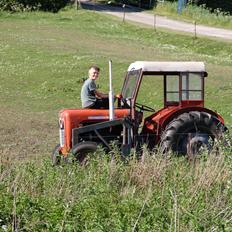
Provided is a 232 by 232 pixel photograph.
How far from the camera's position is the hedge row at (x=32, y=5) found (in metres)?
48.2

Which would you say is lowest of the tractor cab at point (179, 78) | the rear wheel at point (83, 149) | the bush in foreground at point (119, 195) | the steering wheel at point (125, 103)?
the rear wheel at point (83, 149)

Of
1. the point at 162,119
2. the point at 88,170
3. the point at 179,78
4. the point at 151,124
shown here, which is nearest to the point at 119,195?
the point at 88,170

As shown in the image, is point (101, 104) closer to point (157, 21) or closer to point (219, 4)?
point (157, 21)

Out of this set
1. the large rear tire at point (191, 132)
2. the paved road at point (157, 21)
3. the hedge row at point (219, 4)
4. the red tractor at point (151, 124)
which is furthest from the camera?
the hedge row at point (219, 4)

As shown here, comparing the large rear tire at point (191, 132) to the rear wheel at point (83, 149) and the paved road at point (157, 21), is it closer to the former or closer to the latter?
the rear wheel at point (83, 149)

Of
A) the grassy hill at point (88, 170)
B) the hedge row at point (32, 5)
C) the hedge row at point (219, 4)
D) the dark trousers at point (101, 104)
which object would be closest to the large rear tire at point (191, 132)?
the dark trousers at point (101, 104)

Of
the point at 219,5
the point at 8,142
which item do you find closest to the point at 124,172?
the point at 8,142

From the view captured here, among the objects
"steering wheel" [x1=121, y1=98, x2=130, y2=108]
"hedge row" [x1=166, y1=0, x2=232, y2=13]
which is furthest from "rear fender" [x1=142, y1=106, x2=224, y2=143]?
"hedge row" [x1=166, y1=0, x2=232, y2=13]

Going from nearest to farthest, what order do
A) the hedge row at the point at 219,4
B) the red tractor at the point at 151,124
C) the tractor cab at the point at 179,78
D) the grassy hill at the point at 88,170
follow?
the grassy hill at the point at 88,170, the red tractor at the point at 151,124, the tractor cab at the point at 179,78, the hedge row at the point at 219,4

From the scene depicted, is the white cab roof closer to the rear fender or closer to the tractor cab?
the tractor cab

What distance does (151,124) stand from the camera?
12.5m

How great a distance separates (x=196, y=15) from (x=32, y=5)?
1170cm

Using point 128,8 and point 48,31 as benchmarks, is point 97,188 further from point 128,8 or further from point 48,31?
point 128,8

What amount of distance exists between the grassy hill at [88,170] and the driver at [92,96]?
4.26 ft
